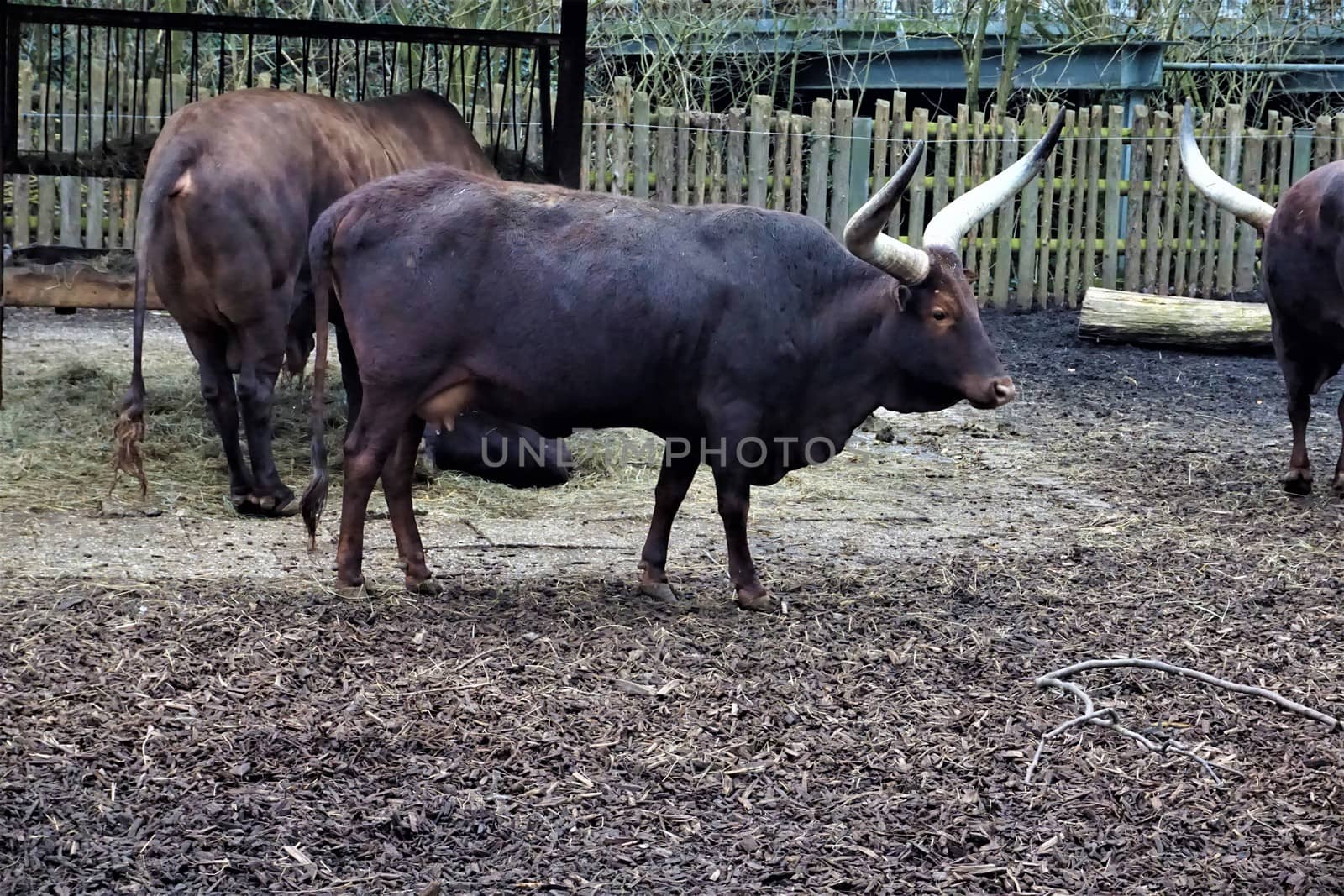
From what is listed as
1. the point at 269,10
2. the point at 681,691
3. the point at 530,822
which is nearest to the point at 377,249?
the point at 681,691

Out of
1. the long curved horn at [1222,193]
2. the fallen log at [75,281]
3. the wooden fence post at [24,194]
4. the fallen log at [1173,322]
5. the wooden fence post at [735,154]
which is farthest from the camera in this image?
the wooden fence post at [735,154]

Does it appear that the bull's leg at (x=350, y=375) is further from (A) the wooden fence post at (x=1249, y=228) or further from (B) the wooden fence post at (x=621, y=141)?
(A) the wooden fence post at (x=1249, y=228)

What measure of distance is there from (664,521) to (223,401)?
246 centimetres

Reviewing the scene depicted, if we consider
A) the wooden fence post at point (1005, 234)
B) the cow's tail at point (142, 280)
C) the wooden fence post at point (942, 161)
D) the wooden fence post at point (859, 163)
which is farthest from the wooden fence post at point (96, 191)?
the wooden fence post at point (1005, 234)

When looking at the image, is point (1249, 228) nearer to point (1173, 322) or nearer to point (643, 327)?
point (1173, 322)

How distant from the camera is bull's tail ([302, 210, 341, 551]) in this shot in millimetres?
5562

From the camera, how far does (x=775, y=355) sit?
5.67 metres

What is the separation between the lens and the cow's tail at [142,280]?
6203 mm

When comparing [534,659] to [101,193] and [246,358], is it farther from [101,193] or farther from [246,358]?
[101,193]

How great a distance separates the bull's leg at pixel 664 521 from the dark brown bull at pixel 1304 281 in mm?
3681

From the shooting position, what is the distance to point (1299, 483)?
7.86 metres

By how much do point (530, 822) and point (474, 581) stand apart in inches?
88.4

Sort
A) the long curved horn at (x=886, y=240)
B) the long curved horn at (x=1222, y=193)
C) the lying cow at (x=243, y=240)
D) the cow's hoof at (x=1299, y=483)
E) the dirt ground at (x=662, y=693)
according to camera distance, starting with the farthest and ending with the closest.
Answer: the long curved horn at (x=1222, y=193) < the cow's hoof at (x=1299, y=483) < the lying cow at (x=243, y=240) < the long curved horn at (x=886, y=240) < the dirt ground at (x=662, y=693)

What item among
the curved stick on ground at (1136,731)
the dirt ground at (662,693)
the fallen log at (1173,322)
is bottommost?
the dirt ground at (662,693)
